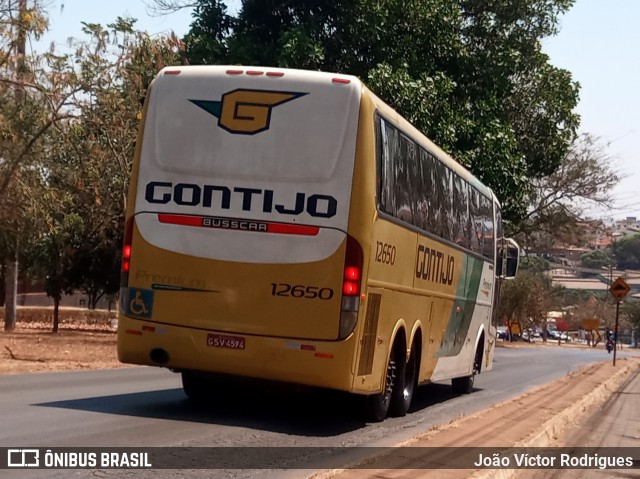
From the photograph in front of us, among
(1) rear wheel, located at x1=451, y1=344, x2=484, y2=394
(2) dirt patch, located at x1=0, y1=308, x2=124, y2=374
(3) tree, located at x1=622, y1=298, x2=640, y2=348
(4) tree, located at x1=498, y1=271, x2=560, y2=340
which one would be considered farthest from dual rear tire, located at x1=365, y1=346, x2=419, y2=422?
(3) tree, located at x1=622, y1=298, x2=640, y2=348

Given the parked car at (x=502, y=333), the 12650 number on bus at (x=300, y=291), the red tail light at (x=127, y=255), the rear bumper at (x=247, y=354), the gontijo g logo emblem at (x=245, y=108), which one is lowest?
the parked car at (x=502, y=333)

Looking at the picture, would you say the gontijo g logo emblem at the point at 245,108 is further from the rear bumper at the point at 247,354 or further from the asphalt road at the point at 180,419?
the asphalt road at the point at 180,419

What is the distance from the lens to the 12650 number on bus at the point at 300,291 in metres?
11.9

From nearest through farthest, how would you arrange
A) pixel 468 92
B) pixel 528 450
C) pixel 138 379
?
pixel 528 450 → pixel 138 379 → pixel 468 92

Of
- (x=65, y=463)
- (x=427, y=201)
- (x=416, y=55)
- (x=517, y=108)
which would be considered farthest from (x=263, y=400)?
(x=517, y=108)

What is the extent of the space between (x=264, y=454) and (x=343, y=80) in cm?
429

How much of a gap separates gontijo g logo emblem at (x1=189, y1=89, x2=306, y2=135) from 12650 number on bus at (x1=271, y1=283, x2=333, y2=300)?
5.66 feet

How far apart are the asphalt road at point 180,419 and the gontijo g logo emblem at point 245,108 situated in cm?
323

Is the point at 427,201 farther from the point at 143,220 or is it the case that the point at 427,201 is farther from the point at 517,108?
the point at 517,108

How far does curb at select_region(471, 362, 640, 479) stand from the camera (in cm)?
920

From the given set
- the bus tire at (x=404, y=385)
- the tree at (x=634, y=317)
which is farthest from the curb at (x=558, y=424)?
the tree at (x=634, y=317)

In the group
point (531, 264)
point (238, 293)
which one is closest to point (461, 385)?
point (238, 293)

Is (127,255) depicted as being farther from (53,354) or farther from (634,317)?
(634,317)

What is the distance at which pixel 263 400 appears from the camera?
608 inches
